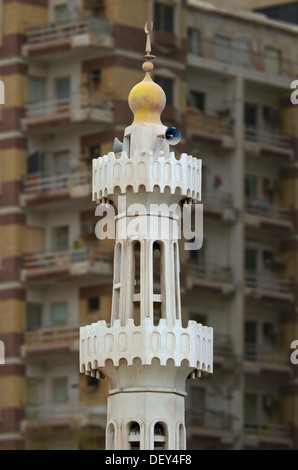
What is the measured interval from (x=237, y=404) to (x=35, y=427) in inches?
493

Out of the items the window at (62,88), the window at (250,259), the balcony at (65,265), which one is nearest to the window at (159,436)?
the balcony at (65,265)

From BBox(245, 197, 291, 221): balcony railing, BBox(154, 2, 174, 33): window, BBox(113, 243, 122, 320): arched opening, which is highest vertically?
BBox(154, 2, 174, 33): window

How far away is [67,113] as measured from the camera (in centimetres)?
9650

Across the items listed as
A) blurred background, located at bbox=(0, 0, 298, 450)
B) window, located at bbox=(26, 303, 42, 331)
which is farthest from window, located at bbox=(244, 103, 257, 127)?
window, located at bbox=(26, 303, 42, 331)

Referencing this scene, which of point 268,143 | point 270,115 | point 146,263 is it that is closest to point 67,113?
point 268,143

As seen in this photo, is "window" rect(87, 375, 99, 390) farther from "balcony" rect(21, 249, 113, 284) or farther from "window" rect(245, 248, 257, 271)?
"window" rect(245, 248, 257, 271)

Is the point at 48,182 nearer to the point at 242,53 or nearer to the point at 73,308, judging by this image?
the point at 73,308

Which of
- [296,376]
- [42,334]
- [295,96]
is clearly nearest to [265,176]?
[295,96]

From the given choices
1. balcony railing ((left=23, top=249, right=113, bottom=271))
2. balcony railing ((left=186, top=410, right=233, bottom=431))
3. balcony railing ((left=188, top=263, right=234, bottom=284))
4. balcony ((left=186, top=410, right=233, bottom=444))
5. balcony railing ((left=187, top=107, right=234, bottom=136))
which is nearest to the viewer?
balcony railing ((left=23, top=249, right=113, bottom=271))

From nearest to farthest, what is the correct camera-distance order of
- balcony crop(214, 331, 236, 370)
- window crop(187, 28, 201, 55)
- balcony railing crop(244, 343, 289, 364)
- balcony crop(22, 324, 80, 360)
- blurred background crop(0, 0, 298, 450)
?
balcony crop(22, 324, 80, 360), blurred background crop(0, 0, 298, 450), balcony crop(214, 331, 236, 370), window crop(187, 28, 201, 55), balcony railing crop(244, 343, 289, 364)

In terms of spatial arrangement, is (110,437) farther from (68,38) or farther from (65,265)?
(68,38)

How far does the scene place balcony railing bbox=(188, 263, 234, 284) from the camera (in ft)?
334

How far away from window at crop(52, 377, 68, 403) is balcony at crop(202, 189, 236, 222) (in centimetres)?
1213

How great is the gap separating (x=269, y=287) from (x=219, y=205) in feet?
19.4
